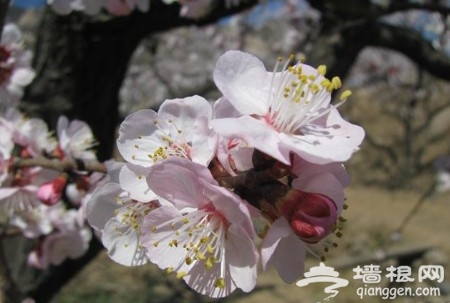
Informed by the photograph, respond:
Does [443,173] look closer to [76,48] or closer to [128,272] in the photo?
[128,272]

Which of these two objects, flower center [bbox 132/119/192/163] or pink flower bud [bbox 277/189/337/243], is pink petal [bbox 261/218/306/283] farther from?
flower center [bbox 132/119/192/163]

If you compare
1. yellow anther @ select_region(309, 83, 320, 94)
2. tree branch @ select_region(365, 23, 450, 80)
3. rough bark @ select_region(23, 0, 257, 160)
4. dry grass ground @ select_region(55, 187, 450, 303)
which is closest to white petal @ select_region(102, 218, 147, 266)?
yellow anther @ select_region(309, 83, 320, 94)

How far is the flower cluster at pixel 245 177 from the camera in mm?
726

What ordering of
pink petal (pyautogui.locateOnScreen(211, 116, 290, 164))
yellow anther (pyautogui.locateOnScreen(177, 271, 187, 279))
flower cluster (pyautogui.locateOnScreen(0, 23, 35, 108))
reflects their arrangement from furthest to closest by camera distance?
flower cluster (pyautogui.locateOnScreen(0, 23, 35, 108)) < yellow anther (pyautogui.locateOnScreen(177, 271, 187, 279)) < pink petal (pyautogui.locateOnScreen(211, 116, 290, 164))

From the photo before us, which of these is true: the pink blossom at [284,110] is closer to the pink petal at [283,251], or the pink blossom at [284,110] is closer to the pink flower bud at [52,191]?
the pink petal at [283,251]

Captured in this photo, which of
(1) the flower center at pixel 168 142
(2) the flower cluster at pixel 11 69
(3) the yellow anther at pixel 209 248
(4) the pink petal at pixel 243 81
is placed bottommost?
(2) the flower cluster at pixel 11 69

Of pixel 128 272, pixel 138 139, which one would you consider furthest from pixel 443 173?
pixel 138 139

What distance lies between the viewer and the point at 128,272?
5.70 metres

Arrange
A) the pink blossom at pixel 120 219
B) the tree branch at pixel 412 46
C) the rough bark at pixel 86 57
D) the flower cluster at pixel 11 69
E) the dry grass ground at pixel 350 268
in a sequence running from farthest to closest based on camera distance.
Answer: the dry grass ground at pixel 350 268 < the tree branch at pixel 412 46 < the rough bark at pixel 86 57 < the flower cluster at pixel 11 69 < the pink blossom at pixel 120 219

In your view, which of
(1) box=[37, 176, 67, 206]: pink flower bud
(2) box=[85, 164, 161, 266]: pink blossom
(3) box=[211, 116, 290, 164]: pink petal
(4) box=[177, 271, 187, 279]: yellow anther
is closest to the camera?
(3) box=[211, 116, 290, 164]: pink petal

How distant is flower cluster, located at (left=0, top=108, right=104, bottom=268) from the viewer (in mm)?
1325

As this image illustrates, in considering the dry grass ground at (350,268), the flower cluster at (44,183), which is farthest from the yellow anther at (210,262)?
the dry grass ground at (350,268)

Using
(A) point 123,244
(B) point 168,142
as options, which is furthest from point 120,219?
(B) point 168,142

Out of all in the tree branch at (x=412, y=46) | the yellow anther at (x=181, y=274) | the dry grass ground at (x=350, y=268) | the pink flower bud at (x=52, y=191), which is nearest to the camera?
the yellow anther at (x=181, y=274)
